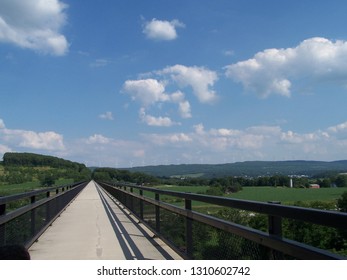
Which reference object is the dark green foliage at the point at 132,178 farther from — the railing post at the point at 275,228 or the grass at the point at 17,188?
the railing post at the point at 275,228

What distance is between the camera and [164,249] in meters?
8.48

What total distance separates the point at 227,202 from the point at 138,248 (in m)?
3.50

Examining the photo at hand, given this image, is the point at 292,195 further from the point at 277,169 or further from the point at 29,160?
the point at 29,160

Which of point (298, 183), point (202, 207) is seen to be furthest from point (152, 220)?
point (298, 183)

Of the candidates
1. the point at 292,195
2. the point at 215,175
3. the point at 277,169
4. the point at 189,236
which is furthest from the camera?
the point at 277,169

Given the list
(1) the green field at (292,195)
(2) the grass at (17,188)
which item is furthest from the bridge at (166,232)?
(1) the green field at (292,195)

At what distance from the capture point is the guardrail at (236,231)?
348 cm

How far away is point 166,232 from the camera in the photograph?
915 centimetres

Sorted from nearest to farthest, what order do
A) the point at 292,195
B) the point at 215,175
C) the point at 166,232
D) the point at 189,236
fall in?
the point at 189,236 → the point at 166,232 → the point at 292,195 → the point at 215,175

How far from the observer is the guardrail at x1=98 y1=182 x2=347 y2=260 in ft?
11.4

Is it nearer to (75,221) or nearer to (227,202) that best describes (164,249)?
(227,202)

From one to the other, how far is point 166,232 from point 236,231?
4224mm

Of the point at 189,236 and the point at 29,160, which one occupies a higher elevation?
the point at 29,160

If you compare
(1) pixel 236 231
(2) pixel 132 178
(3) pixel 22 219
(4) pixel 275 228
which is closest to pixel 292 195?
(3) pixel 22 219
